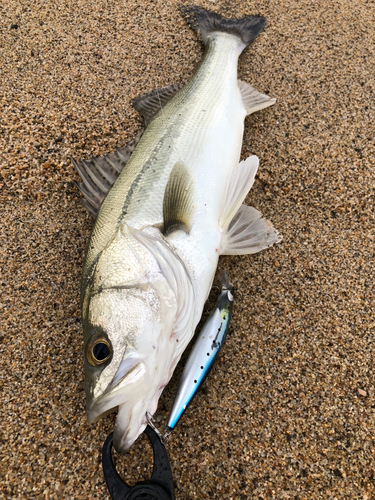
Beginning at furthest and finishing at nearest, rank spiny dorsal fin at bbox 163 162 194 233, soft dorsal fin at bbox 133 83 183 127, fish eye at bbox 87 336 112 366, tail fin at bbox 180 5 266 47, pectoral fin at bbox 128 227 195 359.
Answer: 1. tail fin at bbox 180 5 266 47
2. soft dorsal fin at bbox 133 83 183 127
3. spiny dorsal fin at bbox 163 162 194 233
4. pectoral fin at bbox 128 227 195 359
5. fish eye at bbox 87 336 112 366

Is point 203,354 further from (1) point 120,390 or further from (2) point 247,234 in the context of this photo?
(2) point 247,234

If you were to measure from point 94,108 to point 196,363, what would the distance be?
6.52ft

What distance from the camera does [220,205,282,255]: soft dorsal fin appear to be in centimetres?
191

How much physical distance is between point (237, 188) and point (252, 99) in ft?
3.05

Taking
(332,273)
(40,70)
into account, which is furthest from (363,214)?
(40,70)

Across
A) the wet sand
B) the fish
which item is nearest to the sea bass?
the fish

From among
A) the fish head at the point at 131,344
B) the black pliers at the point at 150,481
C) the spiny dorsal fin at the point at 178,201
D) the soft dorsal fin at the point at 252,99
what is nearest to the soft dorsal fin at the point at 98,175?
the spiny dorsal fin at the point at 178,201

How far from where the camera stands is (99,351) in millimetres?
1321

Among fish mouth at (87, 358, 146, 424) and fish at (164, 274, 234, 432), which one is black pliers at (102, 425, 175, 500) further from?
fish mouth at (87, 358, 146, 424)

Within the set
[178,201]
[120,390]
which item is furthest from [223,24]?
[120,390]

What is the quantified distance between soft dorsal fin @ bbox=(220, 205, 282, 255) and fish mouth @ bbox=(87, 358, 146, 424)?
34.7 inches

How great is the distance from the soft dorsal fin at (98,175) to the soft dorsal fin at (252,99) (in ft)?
3.13

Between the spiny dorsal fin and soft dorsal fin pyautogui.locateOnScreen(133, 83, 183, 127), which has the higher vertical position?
soft dorsal fin pyautogui.locateOnScreen(133, 83, 183, 127)

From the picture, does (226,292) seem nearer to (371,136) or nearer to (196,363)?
(196,363)
